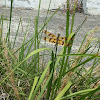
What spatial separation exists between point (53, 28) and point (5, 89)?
2975 millimetres

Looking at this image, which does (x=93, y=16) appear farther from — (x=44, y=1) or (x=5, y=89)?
(x=5, y=89)

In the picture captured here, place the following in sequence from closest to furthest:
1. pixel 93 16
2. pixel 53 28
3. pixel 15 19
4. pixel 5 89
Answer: pixel 5 89
pixel 53 28
pixel 15 19
pixel 93 16

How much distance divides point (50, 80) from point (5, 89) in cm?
42

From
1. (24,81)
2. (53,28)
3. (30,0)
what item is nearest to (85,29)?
(53,28)

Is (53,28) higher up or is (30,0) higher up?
(30,0)

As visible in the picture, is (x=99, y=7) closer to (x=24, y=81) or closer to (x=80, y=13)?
(x=80, y=13)

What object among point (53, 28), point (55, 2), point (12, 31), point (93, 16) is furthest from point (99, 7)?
point (12, 31)

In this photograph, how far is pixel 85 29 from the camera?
446cm

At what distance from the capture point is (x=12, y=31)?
375 centimetres

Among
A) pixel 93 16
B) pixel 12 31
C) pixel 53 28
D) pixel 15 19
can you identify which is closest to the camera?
pixel 12 31

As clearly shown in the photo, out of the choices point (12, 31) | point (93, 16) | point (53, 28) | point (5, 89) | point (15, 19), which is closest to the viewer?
point (5, 89)

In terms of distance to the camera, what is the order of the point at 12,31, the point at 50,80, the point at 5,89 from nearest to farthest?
the point at 50,80
the point at 5,89
the point at 12,31

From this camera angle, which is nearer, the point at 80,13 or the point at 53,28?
the point at 53,28

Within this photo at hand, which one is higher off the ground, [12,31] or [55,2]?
[55,2]
